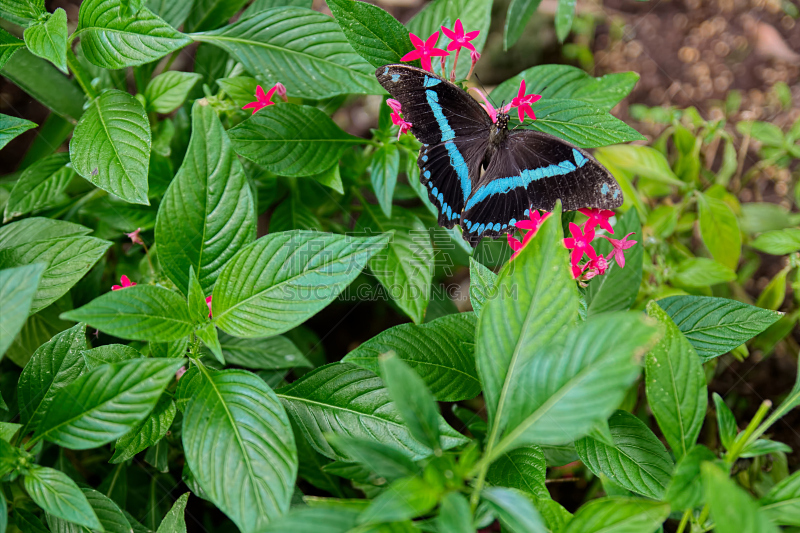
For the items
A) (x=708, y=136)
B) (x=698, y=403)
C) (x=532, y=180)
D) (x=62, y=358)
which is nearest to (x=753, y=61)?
(x=708, y=136)

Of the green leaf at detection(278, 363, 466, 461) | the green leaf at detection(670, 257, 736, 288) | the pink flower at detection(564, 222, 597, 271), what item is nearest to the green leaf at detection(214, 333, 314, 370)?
the green leaf at detection(278, 363, 466, 461)

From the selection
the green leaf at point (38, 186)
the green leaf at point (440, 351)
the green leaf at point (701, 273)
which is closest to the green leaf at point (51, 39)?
the green leaf at point (38, 186)

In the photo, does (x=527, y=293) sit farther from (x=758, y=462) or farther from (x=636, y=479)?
(x=758, y=462)

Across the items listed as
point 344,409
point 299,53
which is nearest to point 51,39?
point 299,53

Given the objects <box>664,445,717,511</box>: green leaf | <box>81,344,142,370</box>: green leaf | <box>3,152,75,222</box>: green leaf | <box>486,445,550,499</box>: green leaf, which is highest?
<box>3,152,75,222</box>: green leaf

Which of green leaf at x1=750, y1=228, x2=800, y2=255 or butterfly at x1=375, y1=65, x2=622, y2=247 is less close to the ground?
butterfly at x1=375, y1=65, x2=622, y2=247

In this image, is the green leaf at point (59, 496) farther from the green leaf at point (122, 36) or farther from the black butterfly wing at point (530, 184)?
the black butterfly wing at point (530, 184)

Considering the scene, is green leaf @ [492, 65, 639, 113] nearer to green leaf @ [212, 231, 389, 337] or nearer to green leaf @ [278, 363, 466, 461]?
green leaf @ [212, 231, 389, 337]
